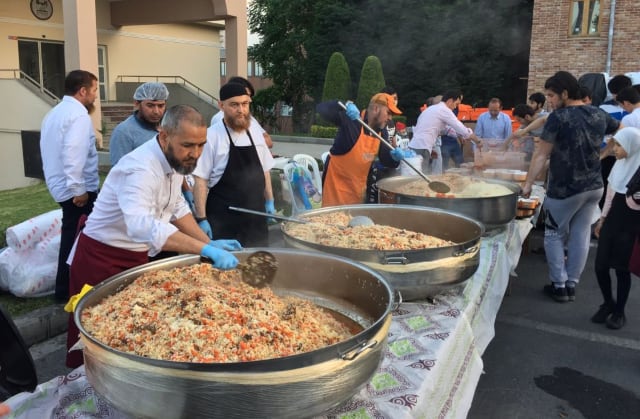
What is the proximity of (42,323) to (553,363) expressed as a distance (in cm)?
344

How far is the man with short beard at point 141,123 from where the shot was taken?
136 inches

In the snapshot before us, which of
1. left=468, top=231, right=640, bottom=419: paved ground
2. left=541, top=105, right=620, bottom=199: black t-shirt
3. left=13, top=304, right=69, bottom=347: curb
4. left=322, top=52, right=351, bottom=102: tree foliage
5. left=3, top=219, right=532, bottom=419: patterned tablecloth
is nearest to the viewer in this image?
left=3, top=219, right=532, bottom=419: patterned tablecloth

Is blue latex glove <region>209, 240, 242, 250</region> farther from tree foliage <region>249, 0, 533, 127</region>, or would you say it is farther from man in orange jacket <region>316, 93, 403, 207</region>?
tree foliage <region>249, 0, 533, 127</region>

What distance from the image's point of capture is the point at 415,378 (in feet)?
5.23

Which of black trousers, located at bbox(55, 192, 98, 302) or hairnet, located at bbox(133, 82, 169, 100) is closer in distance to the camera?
hairnet, located at bbox(133, 82, 169, 100)

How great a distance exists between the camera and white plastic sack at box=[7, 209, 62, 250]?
3.70m

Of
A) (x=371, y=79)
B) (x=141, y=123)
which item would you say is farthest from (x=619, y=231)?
(x=371, y=79)

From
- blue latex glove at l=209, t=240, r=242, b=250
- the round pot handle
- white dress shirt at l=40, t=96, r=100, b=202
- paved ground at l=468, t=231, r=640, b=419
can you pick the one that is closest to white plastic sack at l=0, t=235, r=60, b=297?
white dress shirt at l=40, t=96, r=100, b=202

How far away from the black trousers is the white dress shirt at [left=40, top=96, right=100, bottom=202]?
0.08 metres

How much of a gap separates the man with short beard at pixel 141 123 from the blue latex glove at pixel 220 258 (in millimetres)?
1922

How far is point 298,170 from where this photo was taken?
17.2 ft

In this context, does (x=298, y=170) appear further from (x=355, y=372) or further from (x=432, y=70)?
(x=432, y=70)

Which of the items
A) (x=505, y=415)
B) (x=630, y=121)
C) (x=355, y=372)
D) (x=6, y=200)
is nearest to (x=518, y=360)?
(x=505, y=415)

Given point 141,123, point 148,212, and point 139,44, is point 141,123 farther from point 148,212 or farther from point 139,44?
point 139,44
